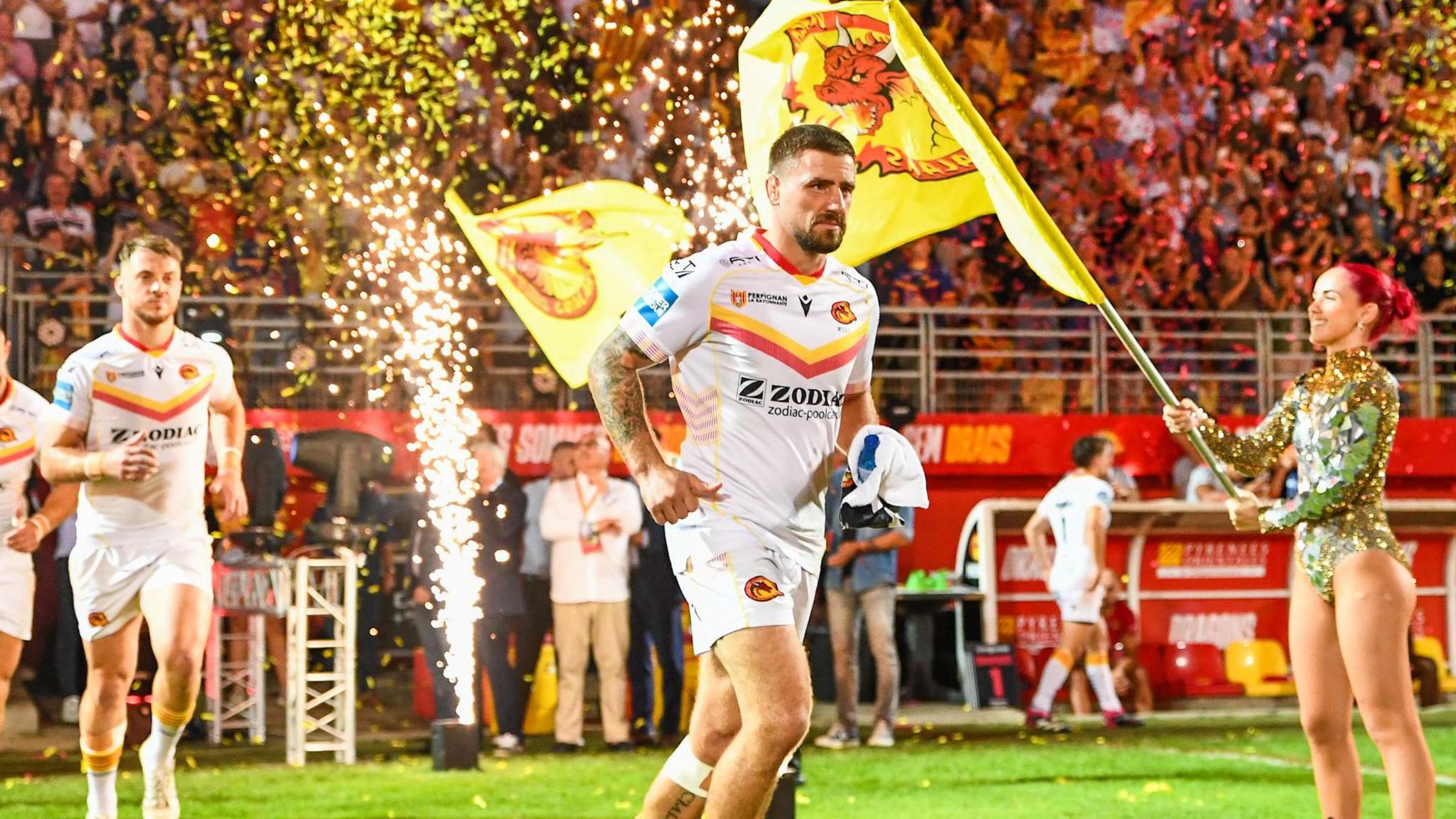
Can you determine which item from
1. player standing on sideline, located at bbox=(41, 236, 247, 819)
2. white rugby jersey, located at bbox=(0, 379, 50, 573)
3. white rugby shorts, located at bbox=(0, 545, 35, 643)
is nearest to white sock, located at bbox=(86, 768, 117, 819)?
player standing on sideline, located at bbox=(41, 236, 247, 819)

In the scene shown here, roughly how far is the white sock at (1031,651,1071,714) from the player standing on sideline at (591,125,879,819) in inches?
346

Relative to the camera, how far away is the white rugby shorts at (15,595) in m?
8.88

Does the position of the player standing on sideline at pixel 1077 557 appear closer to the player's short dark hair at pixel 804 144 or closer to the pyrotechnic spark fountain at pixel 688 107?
the pyrotechnic spark fountain at pixel 688 107

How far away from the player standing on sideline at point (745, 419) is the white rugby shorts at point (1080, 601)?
345 inches

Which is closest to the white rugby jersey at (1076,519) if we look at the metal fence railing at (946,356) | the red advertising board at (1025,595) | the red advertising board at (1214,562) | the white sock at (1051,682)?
the white sock at (1051,682)

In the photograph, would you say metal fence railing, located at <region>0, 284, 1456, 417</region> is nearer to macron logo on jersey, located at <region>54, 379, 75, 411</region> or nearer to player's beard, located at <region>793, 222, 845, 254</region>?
macron logo on jersey, located at <region>54, 379, 75, 411</region>

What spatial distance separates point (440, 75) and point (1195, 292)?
7.97 metres

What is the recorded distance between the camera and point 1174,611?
55.0 ft

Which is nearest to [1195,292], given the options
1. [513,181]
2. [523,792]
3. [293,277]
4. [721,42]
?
[721,42]

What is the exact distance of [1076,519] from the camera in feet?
47.3

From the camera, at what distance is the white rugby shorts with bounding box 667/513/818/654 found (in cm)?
556

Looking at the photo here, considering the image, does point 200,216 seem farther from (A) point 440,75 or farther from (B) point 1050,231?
(B) point 1050,231

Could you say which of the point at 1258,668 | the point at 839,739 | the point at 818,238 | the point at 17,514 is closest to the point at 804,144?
the point at 818,238

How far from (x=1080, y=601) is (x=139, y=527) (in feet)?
26.8
